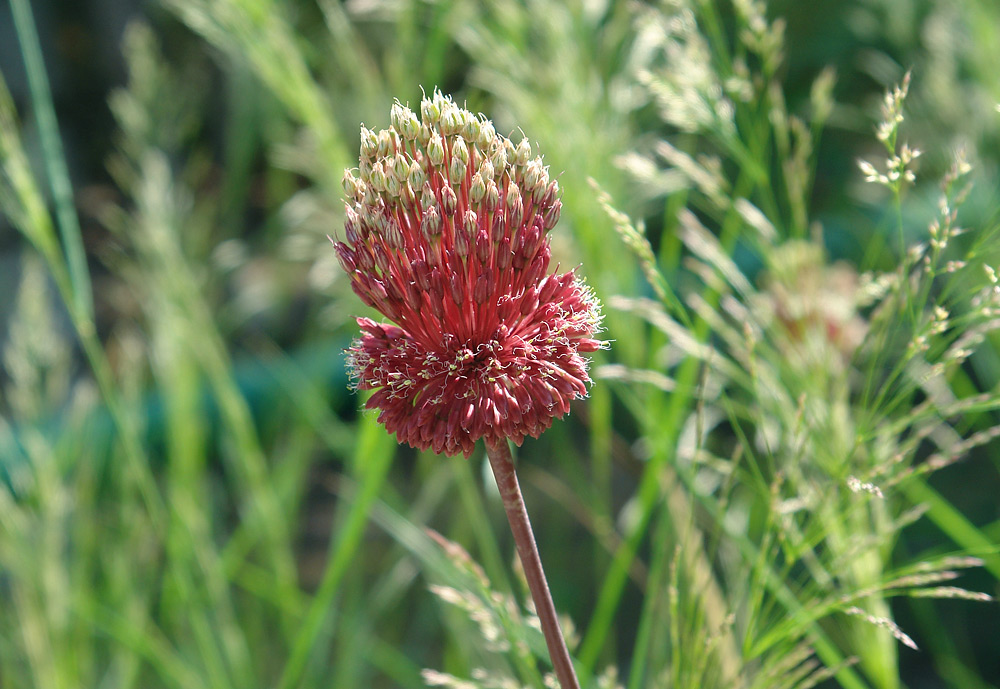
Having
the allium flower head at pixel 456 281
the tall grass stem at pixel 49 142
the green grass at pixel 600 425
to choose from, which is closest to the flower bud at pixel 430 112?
the allium flower head at pixel 456 281

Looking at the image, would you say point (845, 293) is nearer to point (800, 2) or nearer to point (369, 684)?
point (369, 684)

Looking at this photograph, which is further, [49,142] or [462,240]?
[49,142]

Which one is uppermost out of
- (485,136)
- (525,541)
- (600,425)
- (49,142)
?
(49,142)

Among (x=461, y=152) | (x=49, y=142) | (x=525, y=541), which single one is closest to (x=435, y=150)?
(x=461, y=152)

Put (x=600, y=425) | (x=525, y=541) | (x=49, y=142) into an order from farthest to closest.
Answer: (x=600, y=425), (x=49, y=142), (x=525, y=541)

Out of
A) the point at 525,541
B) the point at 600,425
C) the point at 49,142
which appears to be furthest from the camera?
the point at 600,425

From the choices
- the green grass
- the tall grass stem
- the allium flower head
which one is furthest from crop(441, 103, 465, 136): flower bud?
the tall grass stem

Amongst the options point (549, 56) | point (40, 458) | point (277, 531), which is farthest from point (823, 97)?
point (40, 458)

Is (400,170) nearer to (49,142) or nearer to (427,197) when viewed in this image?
(427,197)
